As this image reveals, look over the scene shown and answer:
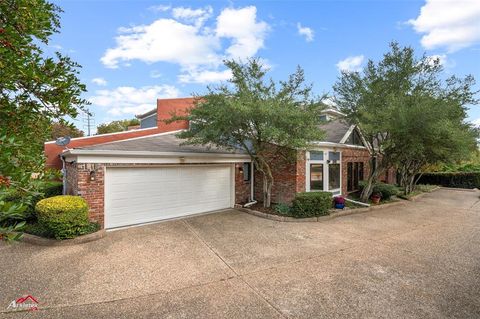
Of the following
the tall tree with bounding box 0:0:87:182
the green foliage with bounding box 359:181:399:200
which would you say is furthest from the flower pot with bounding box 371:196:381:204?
the tall tree with bounding box 0:0:87:182

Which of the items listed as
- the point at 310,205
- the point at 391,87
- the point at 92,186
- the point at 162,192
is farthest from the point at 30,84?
the point at 391,87

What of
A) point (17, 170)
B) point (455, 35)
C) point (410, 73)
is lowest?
point (17, 170)

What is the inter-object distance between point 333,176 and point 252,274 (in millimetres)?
8929

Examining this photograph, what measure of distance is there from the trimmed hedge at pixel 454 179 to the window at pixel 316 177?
1738 centimetres

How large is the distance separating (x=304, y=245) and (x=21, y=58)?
21.0ft

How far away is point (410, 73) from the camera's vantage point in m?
11.7

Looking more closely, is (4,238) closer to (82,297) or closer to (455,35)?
(82,297)

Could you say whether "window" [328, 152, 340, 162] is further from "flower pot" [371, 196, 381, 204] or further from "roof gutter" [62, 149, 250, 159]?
"roof gutter" [62, 149, 250, 159]

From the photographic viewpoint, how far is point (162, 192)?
8.95 metres

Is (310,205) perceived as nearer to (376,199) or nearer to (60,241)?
(376,199)

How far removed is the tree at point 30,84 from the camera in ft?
6.91

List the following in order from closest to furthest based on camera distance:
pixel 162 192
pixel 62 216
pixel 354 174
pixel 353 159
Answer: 1. pixel 62 216
2. pixel 162 192
3. pixel 353 159
4. pixel 354 174

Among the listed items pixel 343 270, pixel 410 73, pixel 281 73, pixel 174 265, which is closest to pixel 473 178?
pixel 410 73

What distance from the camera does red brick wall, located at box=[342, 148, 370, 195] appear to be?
519 inches
